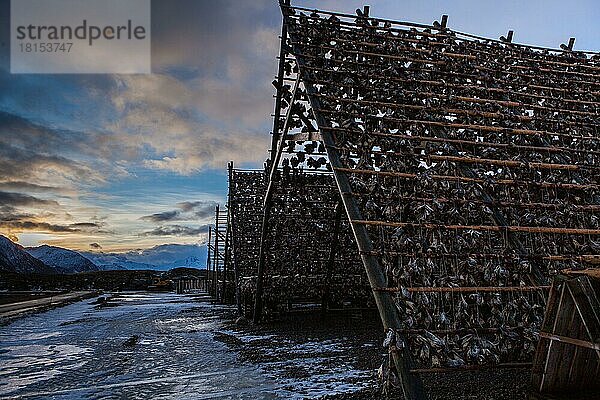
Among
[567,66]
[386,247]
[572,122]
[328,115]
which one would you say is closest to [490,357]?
[386,247]

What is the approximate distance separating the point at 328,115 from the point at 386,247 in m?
2.24

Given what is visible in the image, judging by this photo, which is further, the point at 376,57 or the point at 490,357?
the point at 376,57

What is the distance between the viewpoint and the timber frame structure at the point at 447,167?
482 cm

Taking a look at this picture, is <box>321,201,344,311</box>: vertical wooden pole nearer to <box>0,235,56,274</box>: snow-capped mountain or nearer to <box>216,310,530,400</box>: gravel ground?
<box>216,310,530,400</box>: gravel ground

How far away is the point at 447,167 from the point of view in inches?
247

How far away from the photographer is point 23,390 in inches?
256

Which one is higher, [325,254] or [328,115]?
[328,115]

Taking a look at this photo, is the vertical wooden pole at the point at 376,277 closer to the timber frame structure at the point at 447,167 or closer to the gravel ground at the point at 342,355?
the timber frame structure at the point at 447,167

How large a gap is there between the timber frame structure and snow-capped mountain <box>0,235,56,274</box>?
6688 centimetres

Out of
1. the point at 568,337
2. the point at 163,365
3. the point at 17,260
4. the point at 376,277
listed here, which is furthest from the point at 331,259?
the point at 17,260

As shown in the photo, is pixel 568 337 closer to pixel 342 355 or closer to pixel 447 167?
pixel 447 167

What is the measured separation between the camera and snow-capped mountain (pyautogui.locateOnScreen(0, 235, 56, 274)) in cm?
6419

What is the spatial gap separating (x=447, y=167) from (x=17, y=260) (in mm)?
75655

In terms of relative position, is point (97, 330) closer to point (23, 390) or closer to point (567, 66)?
point (23, 390)
